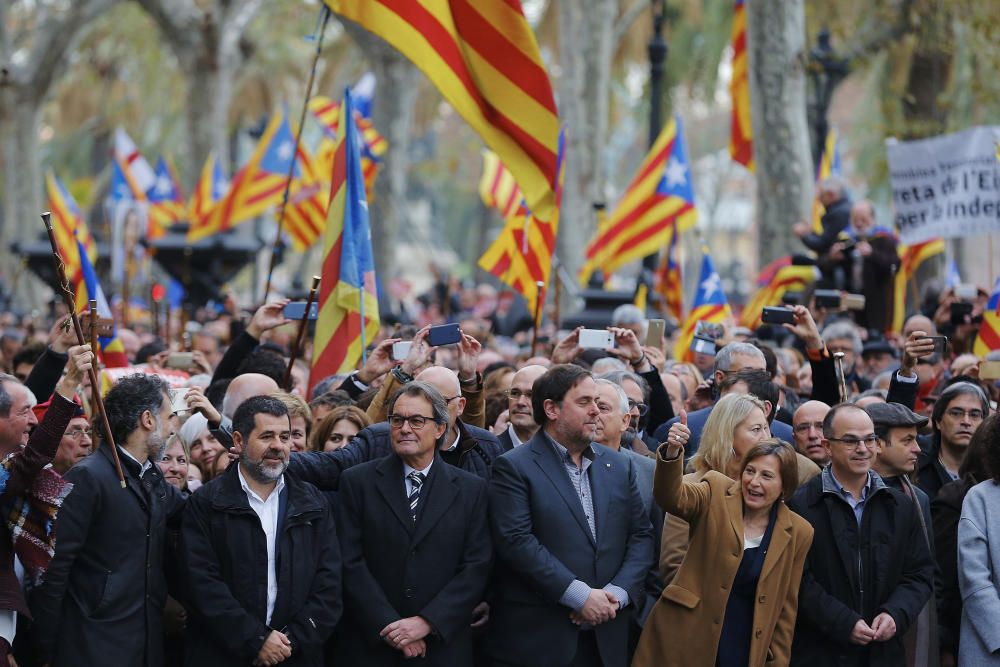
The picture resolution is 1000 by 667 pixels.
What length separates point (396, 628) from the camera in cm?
648

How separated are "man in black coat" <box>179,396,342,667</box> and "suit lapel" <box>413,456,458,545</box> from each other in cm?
39

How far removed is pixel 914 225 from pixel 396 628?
7388 mm

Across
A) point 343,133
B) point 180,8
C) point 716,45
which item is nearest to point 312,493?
point 343,133

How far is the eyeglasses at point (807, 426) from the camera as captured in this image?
25.6 feet

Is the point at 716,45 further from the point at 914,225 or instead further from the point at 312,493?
the point at 312,493

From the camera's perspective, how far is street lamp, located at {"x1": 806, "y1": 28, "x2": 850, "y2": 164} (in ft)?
56.1

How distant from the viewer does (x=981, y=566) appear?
686cm

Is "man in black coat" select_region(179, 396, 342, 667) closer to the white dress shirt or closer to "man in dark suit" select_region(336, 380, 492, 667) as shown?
the white dress shirt

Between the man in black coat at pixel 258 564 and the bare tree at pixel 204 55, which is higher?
the bare tree at pixel 204 55

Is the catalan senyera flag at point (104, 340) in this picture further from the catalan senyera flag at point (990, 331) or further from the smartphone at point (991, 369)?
the catalan senyera flag at point (990, 331)

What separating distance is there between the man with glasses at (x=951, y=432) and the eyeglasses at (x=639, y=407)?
4.82 ft

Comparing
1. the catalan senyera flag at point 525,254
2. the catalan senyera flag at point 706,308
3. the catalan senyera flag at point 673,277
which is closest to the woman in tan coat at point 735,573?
the catalan senyera flag at point 525,254

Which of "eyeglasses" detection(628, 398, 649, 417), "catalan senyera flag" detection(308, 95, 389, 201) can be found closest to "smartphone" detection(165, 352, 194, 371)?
"eyeglasses" detection(628, 398, 649, 417)

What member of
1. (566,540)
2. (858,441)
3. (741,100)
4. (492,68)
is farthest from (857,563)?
(741,100)
